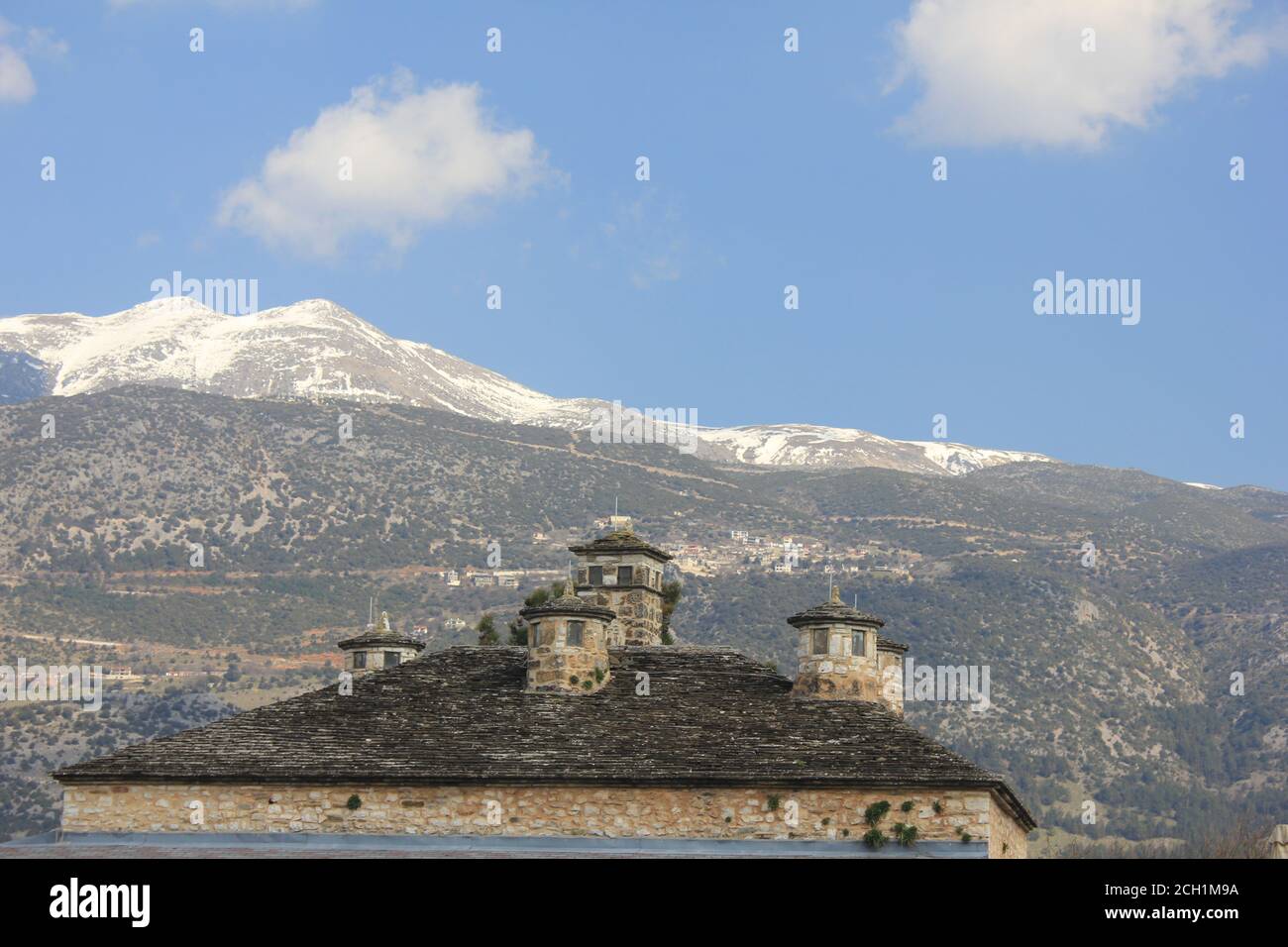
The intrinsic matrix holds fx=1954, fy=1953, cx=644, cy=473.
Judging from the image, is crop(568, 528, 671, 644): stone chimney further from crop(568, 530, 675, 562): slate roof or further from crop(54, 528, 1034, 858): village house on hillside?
crop(54, 528, 1034, 858): village house on hillside

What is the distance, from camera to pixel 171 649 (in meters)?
123

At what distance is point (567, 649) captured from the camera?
34.8m

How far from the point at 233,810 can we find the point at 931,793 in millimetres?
11426

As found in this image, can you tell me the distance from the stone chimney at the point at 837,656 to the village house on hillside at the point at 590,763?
39 millimetres

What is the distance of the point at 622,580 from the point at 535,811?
357 inches

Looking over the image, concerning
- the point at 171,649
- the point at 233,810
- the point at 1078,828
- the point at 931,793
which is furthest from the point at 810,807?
the point at 171,649

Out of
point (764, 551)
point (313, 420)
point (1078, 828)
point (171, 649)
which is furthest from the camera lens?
point (313, 420)

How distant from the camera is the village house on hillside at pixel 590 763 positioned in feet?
102

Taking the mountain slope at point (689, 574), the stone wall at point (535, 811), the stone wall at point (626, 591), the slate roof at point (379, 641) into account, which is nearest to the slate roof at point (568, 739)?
Result: the stone wall at point (535, 811)

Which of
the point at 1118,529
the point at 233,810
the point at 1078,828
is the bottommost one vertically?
the point at 1078,828

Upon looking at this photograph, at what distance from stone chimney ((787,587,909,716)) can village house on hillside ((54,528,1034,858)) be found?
0.04 meters

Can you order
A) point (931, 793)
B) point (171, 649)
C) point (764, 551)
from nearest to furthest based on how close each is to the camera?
point (931, 793), point (171, 649), point (764, 551)

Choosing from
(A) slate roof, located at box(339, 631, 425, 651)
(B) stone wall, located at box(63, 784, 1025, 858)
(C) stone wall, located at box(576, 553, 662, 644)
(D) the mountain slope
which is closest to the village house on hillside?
(B) stone wall, located at box(63, 784, 1025, 858)
